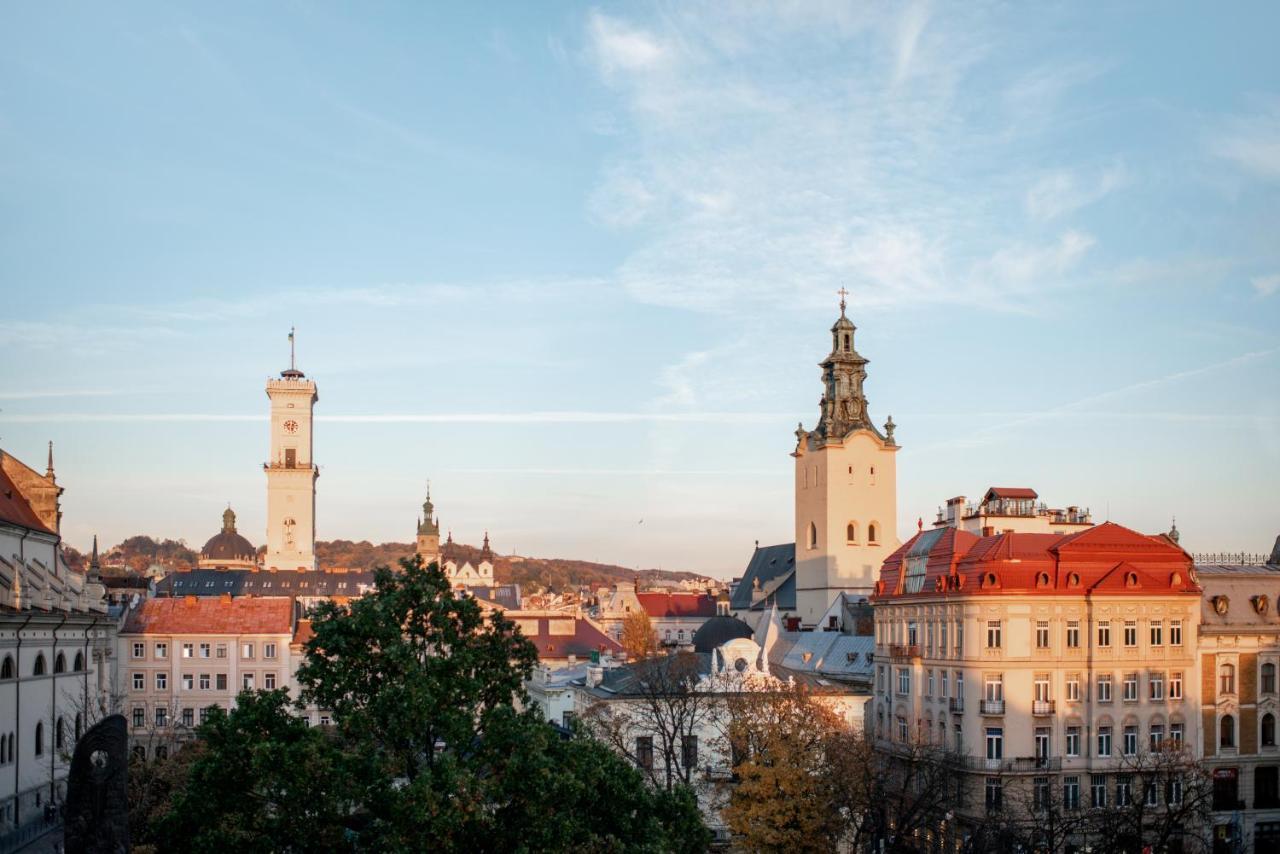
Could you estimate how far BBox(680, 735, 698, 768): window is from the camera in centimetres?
4897

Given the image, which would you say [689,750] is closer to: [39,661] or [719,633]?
[39,661]

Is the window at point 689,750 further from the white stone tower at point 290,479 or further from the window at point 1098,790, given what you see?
the white stone tower at point 290,479

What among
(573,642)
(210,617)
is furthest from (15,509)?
(573,642)

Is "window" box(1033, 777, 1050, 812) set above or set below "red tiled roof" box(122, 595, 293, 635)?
below

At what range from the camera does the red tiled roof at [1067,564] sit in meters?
50.4

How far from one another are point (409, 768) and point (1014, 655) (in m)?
31.9

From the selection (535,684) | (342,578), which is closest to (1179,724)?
(535,684)

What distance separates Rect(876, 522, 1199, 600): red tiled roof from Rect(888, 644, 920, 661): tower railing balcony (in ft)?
8.94

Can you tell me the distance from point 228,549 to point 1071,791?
14377 cm

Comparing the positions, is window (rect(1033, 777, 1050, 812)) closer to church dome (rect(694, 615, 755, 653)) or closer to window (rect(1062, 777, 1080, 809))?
window (rect(1062, 777, 1080, 809))

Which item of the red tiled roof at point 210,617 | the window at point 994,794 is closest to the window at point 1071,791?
the window at point 994,794

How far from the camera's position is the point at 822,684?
5853 centimetres

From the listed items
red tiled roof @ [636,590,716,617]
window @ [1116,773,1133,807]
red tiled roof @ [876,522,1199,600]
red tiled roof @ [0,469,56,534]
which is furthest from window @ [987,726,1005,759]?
red tiled roof @ [636,590,716,617]

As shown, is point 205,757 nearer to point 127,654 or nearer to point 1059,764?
point 1059,764
